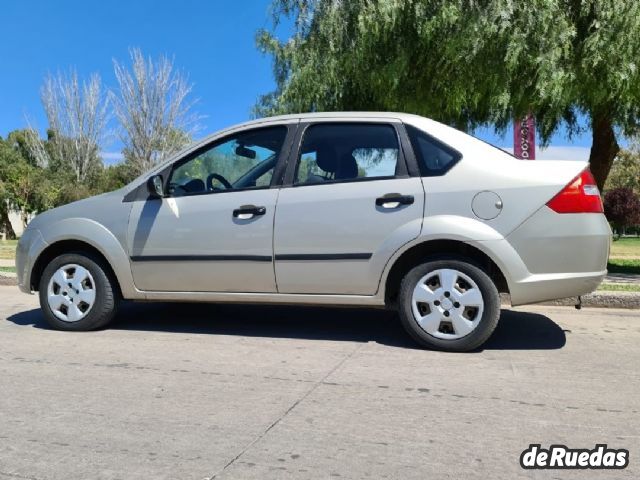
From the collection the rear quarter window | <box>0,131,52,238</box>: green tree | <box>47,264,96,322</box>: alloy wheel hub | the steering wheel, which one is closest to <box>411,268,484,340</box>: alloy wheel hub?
the rear quarter window

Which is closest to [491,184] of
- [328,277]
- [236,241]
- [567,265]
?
[567,265]

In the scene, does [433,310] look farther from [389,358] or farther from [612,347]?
[612,347]

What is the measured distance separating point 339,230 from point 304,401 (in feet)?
4.96

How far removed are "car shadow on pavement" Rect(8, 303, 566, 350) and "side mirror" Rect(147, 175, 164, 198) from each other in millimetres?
1250

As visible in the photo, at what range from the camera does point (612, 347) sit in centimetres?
479

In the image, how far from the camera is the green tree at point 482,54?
8.35 metres

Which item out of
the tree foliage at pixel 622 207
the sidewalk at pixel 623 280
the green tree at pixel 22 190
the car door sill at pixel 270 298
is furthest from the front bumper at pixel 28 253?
the tree foliage at pixel 622 207

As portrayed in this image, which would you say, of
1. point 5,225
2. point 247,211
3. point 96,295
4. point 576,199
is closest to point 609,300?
point 576,199

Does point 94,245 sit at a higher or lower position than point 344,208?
lower

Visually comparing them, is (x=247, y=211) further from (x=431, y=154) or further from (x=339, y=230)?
(x=431, y=154)

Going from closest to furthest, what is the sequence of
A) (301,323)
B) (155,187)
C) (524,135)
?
(155,187) < (301,323) < (524,135)

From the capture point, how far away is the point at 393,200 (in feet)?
14.9

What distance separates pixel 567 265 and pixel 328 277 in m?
1.72

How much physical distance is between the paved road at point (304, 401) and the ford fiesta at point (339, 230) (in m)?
0.39
